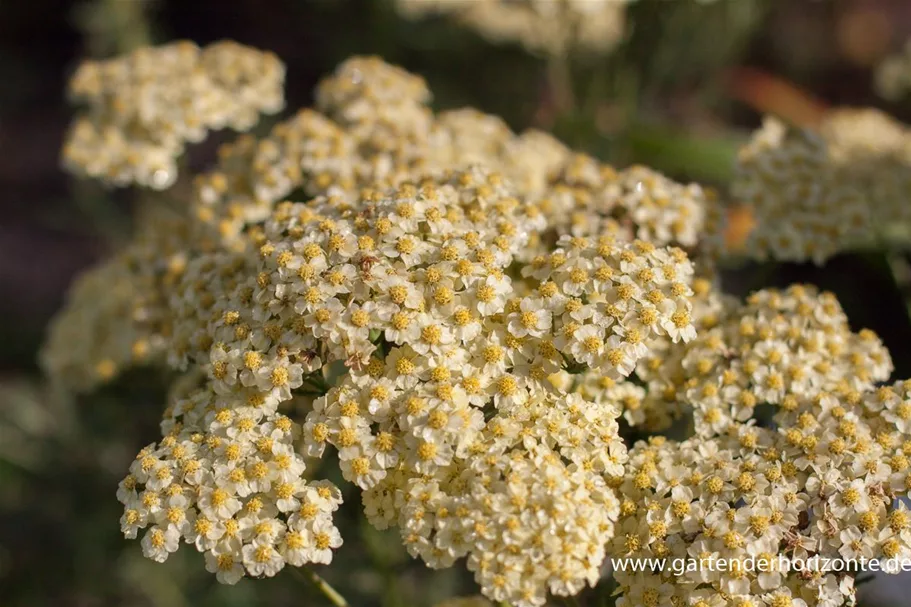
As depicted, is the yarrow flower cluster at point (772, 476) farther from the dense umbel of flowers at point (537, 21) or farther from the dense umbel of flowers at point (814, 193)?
the dense umbel of flowers at point (537, 21)

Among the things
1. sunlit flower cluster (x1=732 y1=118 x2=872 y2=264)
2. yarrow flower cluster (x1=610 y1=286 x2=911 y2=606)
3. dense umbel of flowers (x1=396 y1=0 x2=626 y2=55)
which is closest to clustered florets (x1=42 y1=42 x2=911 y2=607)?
yarrow flower cluster (x1=610 y1=286 x2=911 y2=606)

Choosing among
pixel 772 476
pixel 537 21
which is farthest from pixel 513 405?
pixel 537 21

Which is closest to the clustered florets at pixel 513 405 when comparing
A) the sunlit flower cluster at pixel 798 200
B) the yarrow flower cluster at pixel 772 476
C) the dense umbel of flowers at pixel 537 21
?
the yarrow flower cluster at pixel 772 476

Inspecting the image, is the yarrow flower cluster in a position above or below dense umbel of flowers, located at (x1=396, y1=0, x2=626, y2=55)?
below

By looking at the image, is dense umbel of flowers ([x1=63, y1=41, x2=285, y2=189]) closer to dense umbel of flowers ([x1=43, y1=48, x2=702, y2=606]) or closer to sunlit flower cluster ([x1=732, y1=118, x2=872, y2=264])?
dense umbel of flowers ([x1=43, y1=48, x2=702, y2=606])

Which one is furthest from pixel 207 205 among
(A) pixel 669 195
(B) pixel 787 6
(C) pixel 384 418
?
(B) pixel 787 6

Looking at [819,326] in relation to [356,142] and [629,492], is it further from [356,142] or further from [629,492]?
[356,142]
